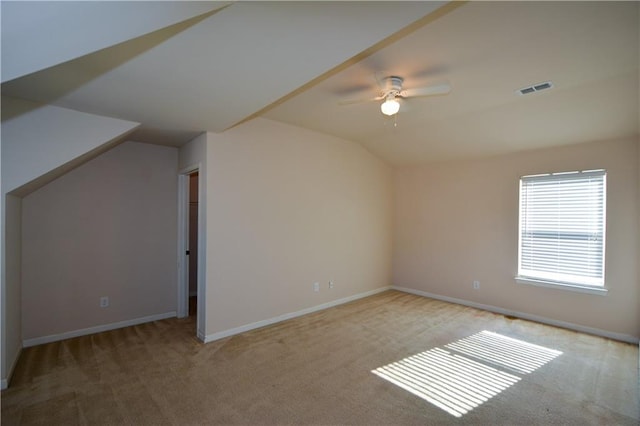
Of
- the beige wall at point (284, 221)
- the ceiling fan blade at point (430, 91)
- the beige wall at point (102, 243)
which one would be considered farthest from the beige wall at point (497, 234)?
the beige wall at point (102, 243)

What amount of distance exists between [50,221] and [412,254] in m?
5.16

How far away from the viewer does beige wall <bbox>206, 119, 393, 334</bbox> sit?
3.55 meters

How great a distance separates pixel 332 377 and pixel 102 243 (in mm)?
3141

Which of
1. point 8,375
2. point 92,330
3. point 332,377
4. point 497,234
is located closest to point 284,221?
point 332,377

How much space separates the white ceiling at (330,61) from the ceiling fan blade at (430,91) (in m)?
0.20

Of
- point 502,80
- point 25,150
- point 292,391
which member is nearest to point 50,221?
point 25,150

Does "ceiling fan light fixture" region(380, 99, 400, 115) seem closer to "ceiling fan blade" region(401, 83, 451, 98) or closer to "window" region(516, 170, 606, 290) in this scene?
"ceiling fan blade" region(401, 83, 451, 98)

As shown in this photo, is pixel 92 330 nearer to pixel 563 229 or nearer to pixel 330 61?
pixel 330 61

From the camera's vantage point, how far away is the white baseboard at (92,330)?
325 centimetres

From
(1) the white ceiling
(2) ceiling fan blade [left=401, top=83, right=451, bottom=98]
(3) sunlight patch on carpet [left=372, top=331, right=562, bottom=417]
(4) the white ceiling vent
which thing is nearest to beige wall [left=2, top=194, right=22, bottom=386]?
(1) the white ceiling

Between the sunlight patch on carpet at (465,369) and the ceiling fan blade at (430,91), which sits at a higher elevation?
the ceiling fan blade at (430,91)

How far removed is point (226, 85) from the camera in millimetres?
2281

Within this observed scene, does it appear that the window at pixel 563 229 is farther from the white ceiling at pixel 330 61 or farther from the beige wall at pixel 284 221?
the beige wall at pixel 284 221

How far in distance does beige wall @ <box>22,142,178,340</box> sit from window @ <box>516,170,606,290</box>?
4.94 meters
